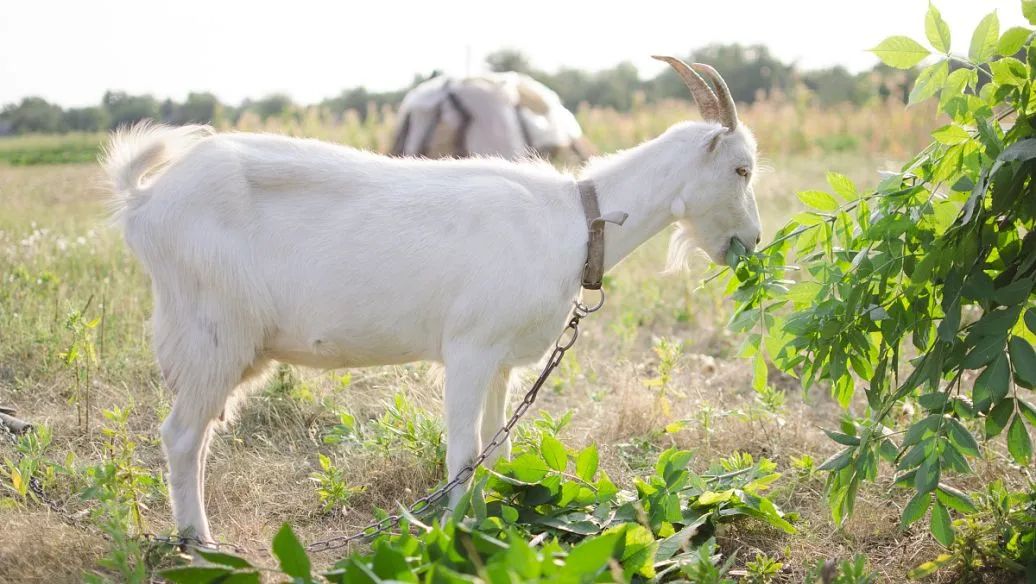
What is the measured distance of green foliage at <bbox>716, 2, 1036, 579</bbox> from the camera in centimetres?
254

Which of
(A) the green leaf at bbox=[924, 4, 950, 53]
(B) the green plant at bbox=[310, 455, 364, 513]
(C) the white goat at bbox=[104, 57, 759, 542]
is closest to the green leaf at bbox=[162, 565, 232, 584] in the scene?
(C) the white goat at bbox=[104, 57, 759, 542]

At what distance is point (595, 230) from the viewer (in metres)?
3.37

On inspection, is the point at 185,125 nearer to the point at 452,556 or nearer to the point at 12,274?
the point at 452,556

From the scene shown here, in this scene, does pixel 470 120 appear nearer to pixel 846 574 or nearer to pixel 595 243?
pixel 595 243

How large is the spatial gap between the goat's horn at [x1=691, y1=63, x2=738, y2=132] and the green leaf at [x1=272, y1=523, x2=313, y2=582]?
216 centimetres

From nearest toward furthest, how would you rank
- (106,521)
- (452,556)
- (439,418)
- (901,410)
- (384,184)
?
(452,556)
(106,521)
(384,184)
(439,418)
(901,410)

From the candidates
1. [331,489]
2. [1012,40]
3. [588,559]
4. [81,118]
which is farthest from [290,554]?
[81,118]

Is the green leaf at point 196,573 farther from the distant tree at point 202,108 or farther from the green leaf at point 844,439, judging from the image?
the distant tree at point 202,108

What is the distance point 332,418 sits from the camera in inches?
182

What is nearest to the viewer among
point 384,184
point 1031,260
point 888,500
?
point 1031,260

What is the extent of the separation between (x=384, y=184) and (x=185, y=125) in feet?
2.73

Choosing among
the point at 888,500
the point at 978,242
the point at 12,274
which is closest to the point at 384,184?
the point at 978,242

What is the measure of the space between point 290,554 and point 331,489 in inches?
51.2

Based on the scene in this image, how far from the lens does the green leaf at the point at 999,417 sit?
268cm
